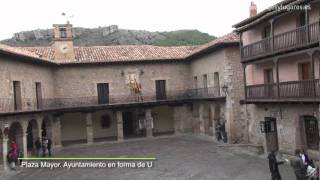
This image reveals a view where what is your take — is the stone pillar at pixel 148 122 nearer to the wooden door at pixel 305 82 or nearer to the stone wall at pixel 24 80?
the stone wall at pixel 24 80

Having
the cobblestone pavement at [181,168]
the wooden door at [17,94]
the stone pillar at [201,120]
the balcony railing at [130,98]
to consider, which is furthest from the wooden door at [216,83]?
the wooden door at [17,94]

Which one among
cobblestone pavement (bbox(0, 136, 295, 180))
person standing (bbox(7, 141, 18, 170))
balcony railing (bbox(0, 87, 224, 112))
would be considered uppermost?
balcony railing (bbox(0, 87, 224, 112))

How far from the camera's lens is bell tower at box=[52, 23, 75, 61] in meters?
34.9

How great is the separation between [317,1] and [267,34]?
5.58 meters

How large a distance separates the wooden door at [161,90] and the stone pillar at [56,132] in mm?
8454

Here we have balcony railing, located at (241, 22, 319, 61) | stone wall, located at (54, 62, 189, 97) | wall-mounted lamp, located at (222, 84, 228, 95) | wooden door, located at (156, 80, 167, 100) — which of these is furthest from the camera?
wooden door, located at (156, 80, 167, 100)

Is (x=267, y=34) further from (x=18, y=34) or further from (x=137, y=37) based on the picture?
(x=18, y=34)

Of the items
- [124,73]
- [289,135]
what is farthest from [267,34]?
[124,73]

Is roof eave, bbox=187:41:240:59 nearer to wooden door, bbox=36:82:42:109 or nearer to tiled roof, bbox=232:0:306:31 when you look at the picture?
tiled roof, bbox=232:0:306:31

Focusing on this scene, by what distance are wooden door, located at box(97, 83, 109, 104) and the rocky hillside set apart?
55910 millimetres

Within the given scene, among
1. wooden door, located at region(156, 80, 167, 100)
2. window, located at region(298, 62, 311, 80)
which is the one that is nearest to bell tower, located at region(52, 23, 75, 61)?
wooden door, located at region(156, 80, 167, 100)

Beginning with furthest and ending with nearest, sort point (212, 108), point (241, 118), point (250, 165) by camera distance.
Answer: point (212, 108), point (241, 118), point (250, 165)

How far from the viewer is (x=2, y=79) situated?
23.5 metres

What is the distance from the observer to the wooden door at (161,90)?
36469mm
